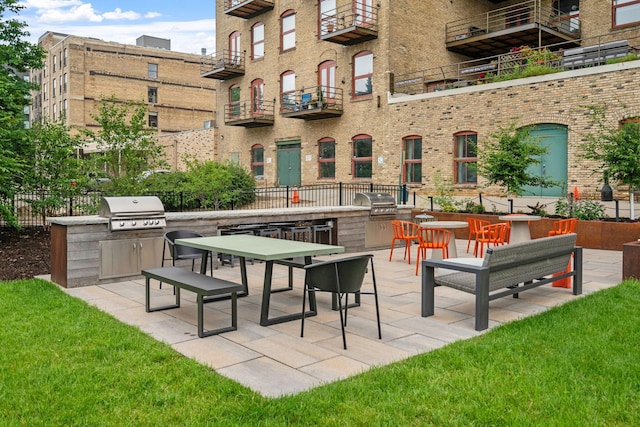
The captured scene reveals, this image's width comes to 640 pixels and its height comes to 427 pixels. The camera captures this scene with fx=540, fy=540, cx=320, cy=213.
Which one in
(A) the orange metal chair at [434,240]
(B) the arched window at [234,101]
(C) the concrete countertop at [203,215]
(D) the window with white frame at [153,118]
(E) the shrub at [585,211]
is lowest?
(A) the orange metal chair at [434,240]

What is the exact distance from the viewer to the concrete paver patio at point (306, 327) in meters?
4.38

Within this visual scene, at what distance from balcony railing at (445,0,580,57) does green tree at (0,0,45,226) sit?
17.6 metres

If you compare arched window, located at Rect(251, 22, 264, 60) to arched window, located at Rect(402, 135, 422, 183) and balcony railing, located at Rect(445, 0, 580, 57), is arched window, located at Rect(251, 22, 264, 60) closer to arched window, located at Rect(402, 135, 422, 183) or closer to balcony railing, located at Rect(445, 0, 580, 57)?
balcony railing, located at Rect(445, 0, 580, 57)

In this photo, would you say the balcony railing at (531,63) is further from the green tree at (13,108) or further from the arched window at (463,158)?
the green tree at (13,108)

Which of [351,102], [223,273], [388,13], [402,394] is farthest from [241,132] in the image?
[402,394]

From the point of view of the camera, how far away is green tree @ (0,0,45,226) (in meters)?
10.5

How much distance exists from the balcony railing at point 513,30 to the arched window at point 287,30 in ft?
25.2

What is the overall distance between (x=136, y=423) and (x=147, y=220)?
203 inches

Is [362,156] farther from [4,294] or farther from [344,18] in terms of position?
[4,294]

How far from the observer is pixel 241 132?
31.0 meters

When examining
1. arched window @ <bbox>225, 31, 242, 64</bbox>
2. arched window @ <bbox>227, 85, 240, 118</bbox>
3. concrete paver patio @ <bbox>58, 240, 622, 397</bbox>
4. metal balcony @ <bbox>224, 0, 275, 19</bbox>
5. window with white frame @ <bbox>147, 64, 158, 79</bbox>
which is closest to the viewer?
concrete paver patio @ <bbox>58, 240, 622, 397</bbox>

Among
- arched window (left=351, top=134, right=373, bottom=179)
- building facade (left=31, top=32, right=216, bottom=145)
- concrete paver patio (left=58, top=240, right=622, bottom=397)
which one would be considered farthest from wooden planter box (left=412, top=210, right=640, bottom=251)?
building facade (left=31, top=32, right=216, bottom=145)

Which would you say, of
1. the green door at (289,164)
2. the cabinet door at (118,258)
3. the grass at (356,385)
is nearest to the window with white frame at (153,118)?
the green door at (289,164)

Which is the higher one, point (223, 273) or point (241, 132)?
point (241, 132)
